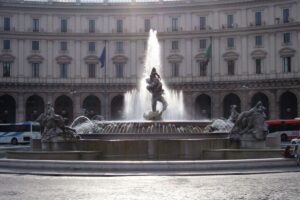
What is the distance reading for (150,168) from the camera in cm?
1997

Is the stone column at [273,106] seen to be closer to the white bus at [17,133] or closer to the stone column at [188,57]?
the stone column at [188,57]

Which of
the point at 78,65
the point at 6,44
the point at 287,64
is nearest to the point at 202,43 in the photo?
the point at 287,64

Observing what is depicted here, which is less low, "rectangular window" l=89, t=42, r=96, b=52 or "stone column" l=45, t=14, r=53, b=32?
"stone column" l=45, t=14, r=53, b=32

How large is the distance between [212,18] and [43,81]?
92.7 ft

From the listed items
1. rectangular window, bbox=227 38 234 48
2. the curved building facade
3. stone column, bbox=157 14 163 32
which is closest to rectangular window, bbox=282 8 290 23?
the curved building facade

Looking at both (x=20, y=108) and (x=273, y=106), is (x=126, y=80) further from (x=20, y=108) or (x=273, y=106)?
(x=273, y=106)

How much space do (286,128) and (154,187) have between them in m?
45.8

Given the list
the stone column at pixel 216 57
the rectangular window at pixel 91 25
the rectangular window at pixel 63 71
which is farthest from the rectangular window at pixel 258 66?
the rectangular window at pixel 63 71

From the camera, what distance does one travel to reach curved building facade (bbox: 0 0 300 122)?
78750 mm

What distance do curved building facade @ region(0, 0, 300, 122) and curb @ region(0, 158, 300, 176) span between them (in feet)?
189

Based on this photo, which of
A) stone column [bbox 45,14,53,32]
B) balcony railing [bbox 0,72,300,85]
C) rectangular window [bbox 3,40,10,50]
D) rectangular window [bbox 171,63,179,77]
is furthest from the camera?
stone column [bbox 45,14,53,32]

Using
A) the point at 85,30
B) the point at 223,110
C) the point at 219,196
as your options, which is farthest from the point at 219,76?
the point at 219,196

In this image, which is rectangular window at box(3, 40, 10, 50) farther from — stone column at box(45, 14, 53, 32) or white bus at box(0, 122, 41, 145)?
white bus at box(0, 122, 41, 145)

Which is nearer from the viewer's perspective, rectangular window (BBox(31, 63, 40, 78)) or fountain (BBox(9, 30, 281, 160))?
fountain (BBox(9, 30, 281, 160))
